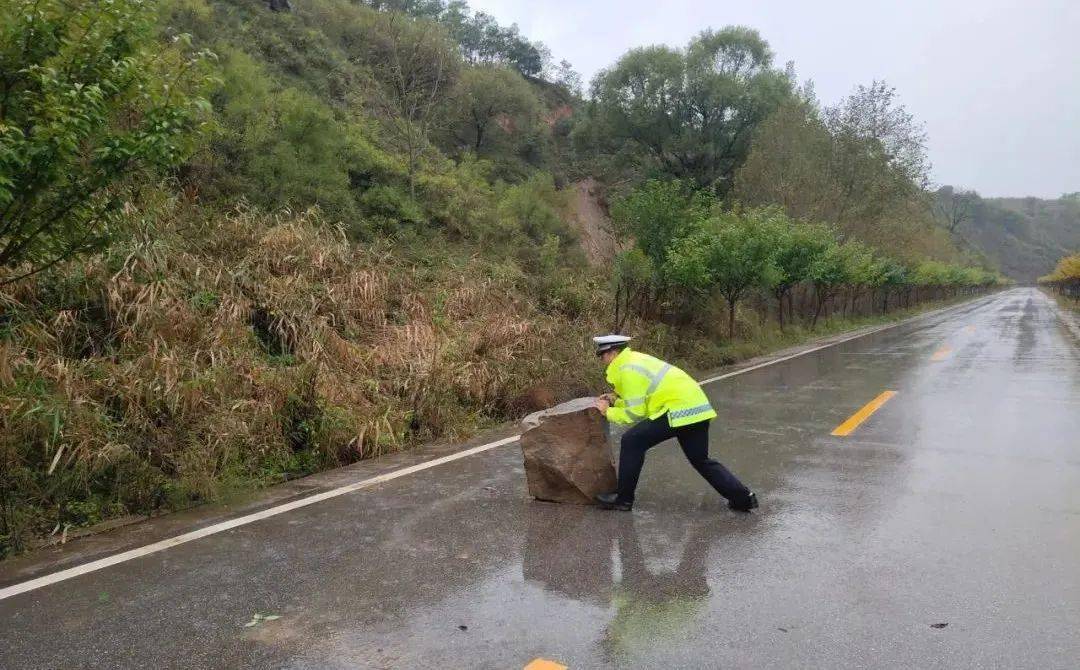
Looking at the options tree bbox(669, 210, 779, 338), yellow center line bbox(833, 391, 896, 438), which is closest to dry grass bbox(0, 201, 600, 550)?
yellow center line bbox(833, 391, 896, 438)

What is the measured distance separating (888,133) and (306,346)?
3624cm

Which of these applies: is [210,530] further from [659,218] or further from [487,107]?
[487,107]

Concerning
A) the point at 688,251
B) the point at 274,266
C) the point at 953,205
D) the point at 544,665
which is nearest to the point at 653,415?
the point at 544,665

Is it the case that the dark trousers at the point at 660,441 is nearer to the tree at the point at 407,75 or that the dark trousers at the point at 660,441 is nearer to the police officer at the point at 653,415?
the police officer at the point at 653,415

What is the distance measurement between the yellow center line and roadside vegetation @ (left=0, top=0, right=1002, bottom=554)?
3984 millimetres

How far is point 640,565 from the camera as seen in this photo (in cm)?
485

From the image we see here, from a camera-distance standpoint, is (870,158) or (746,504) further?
(870,158)

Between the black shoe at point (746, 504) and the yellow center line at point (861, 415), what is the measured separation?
132 inches

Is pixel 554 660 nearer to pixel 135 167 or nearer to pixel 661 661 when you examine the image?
pixel 661 661

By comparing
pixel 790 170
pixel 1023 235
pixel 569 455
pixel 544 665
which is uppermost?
pixel 1023 235

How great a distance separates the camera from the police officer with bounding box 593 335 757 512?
19.5ft

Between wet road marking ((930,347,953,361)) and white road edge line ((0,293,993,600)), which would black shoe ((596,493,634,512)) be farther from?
wet road marking ((930,347,953,361))

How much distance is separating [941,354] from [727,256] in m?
6.08

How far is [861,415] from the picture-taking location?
10.2 meters
